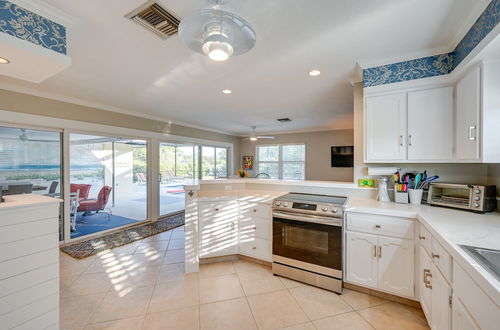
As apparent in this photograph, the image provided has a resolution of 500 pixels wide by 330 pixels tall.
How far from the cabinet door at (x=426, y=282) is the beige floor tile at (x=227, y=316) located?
1347mm

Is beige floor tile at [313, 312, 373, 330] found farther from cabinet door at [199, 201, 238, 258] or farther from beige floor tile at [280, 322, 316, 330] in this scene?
cabinet door at [199, 201, 238, 258]

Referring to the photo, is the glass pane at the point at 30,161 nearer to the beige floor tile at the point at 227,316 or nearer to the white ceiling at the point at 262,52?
the white ceiling at the point at 262,52

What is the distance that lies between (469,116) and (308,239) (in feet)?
5.87

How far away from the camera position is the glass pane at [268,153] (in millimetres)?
7630

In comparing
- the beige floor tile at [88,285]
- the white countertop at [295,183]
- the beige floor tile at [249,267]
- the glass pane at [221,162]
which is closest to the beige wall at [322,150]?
the glass pane at [221,162]

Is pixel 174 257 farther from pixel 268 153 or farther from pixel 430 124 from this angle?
pixel 268 153

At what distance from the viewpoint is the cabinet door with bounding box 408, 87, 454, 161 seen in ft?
6.54

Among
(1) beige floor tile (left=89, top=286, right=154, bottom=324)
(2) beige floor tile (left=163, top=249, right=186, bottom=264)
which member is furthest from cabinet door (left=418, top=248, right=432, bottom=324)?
(2) beige floor tile (left=163, top=249, right=186, bottom=264)

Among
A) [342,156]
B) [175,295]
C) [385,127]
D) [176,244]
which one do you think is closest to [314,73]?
[385,127]

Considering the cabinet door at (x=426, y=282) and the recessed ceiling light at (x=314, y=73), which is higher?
the recessed ceiling light at (x=314, y=73)

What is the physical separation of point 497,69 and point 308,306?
242 cm

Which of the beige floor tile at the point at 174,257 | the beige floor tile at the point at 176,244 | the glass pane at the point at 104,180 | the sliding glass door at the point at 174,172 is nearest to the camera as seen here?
the beige floor tile at the point at 174,257

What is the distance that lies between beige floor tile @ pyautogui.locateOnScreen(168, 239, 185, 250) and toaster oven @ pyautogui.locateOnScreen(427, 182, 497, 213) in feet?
11.0

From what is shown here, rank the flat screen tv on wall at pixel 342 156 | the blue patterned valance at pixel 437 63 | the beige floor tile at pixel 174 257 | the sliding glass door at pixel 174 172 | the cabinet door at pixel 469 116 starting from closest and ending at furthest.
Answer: the blue patterned valance at pixel 437 63, the cabinet door at pixel 469 116, the beige floor tile at pixel 174 257, the sliding glass door at pixel 174 172, the flat screen tv on wall at pixel 342 156
